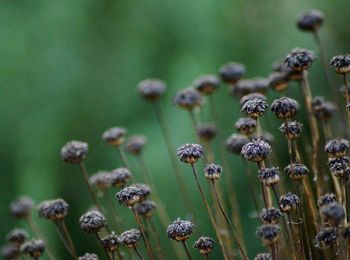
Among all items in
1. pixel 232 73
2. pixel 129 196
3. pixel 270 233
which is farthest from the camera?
pixel 232 73

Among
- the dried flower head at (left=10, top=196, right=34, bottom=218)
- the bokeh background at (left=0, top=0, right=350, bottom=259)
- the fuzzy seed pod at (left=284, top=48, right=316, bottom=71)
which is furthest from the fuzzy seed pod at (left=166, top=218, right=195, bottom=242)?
the bokeh background at (left=0, top=0, right=350, bottom=259)

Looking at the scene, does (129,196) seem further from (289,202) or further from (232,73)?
(232,73)

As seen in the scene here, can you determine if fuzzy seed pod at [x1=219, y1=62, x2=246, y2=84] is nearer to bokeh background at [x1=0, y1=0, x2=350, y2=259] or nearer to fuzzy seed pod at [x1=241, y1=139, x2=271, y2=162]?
fuzzy seed pod at [x1=241, y1=139, x2=271, y2=162]

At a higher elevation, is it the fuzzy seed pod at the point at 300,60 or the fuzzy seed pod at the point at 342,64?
the fuzzy seed pod at the point at 300,60

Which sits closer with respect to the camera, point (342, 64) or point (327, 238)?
point (327, 238)

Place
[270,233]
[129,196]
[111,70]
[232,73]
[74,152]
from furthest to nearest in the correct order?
[111,70] < [232,73] < [74,152] < [129,196] < [270,233]

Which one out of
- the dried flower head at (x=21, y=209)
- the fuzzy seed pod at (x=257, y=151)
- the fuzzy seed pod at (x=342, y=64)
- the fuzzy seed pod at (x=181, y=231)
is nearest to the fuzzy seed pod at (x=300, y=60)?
the fuzzy seed pod at (x=342, y=64)

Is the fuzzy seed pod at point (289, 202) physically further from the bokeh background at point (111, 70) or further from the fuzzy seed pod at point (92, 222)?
the bokeh background at point (111, 70)

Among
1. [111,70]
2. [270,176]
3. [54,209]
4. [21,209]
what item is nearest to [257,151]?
[270,176]

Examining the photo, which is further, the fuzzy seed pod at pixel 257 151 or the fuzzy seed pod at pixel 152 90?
the fuzzy seed pod at pixel 152 90

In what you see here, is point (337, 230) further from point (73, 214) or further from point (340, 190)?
point (73, 214)
